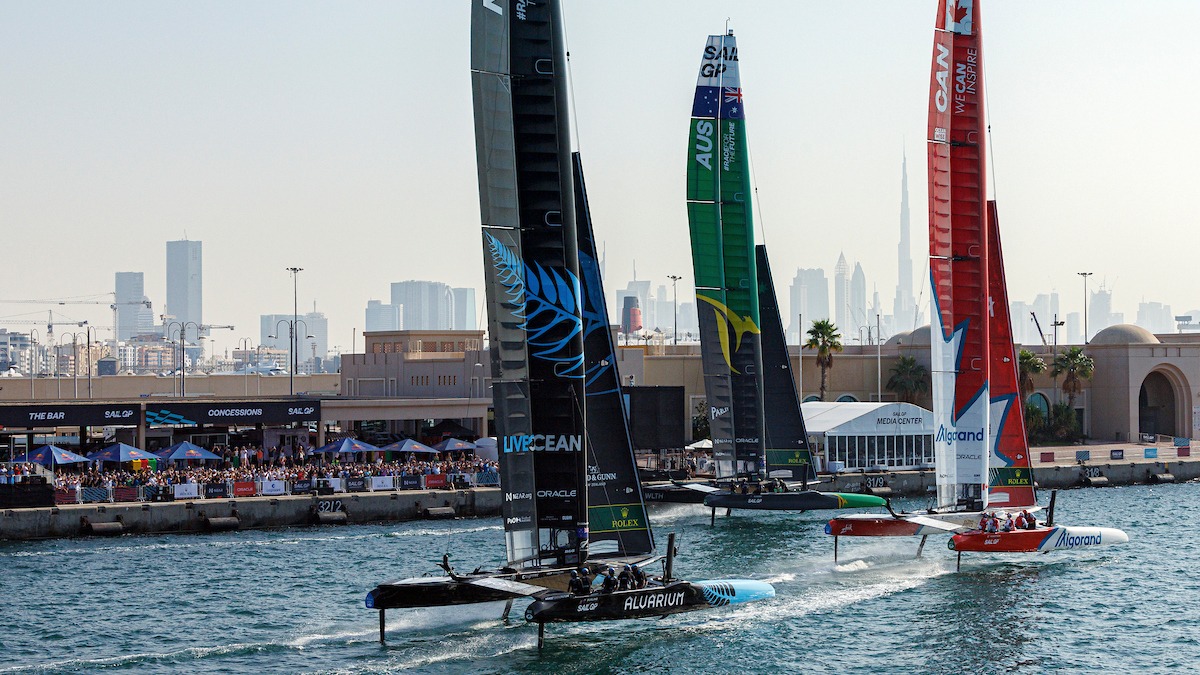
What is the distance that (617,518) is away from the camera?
3531cm

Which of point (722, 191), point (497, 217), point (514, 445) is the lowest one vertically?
point (514, 445)

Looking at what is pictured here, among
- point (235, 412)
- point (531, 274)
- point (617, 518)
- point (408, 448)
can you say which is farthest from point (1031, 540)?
point (235, 412)

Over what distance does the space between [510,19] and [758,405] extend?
25925mm

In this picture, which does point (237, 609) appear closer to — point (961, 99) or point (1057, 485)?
point (961, 99)

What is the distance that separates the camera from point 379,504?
2201 inches

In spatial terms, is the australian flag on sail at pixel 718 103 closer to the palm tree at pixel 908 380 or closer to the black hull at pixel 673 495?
the black hull at pixel 673 495

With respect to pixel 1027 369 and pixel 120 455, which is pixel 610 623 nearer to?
pixel 120 455

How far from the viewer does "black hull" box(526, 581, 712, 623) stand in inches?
1185

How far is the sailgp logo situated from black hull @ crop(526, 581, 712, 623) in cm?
1533

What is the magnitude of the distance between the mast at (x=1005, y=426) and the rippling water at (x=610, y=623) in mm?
2322

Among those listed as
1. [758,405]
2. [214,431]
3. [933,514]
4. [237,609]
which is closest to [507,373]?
[237,609]

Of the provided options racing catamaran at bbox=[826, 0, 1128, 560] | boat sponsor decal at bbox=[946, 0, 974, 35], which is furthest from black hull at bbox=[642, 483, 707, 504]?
boat sponsor decal at bbox=[946, 0, 974, 35]

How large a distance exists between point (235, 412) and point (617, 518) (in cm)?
3336

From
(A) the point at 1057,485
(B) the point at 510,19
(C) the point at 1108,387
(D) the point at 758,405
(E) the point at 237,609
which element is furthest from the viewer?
(C) the point at 1108,387
